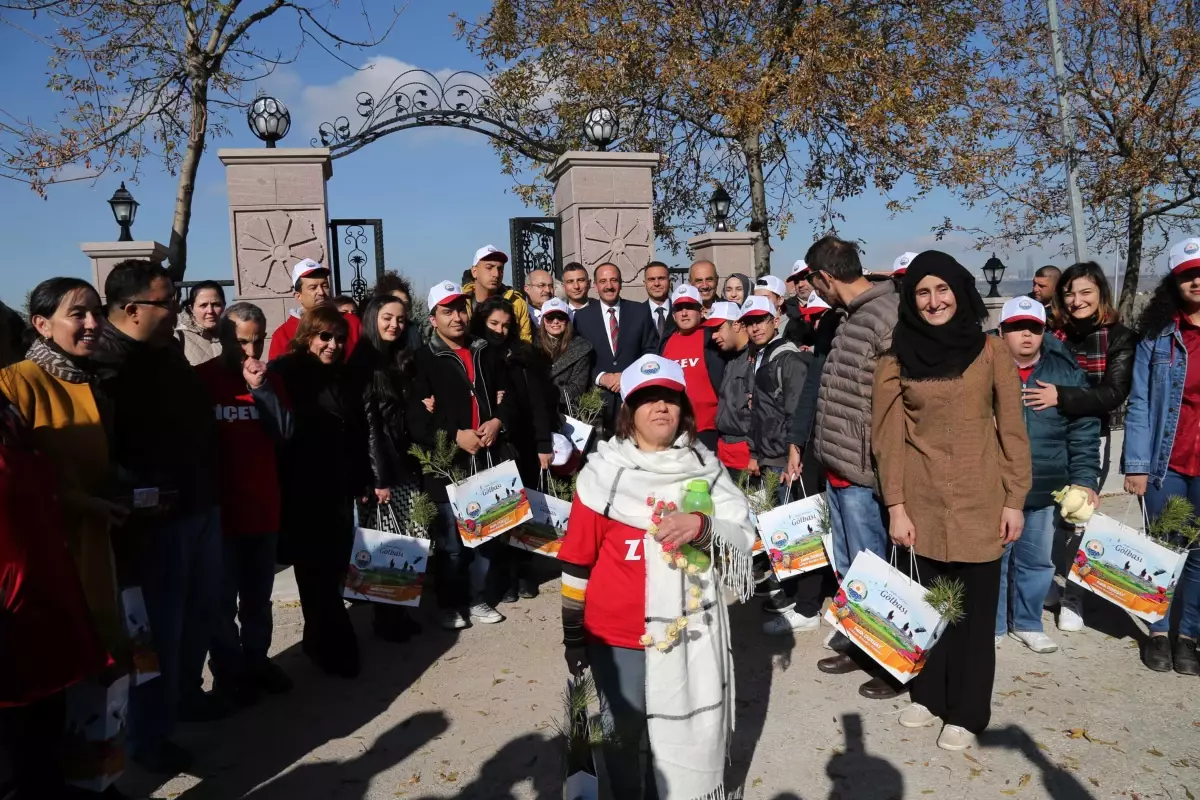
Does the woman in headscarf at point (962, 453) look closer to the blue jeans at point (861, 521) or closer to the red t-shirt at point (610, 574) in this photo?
the blue jeans at point (861, 521)

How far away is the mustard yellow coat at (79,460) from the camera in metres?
3.08

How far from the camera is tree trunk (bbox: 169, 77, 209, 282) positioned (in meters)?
13.4

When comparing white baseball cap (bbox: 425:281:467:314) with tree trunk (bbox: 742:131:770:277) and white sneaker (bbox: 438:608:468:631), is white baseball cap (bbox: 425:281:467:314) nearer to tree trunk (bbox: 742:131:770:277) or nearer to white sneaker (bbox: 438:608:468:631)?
white sneaker (bbox: 438:608:468:631)

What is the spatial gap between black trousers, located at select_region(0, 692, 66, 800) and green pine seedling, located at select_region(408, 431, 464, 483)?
98.1 inches

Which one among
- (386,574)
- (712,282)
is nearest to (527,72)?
(712,282)

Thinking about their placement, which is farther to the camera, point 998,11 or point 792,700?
point 998,11

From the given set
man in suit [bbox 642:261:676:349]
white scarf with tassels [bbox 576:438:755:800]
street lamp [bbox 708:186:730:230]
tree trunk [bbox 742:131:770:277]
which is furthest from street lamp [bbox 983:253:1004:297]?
white scarf with tassels [bbox 576:438:755:800]

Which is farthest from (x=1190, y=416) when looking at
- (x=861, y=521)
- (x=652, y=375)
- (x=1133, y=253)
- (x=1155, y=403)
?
(x=1133, y=253)

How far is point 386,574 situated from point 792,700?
232 centimetres

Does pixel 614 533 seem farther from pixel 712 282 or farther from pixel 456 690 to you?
pixel 712 282

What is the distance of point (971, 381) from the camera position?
381 centimetres

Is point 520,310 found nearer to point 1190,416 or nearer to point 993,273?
point 1190,416

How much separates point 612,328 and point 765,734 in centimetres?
418

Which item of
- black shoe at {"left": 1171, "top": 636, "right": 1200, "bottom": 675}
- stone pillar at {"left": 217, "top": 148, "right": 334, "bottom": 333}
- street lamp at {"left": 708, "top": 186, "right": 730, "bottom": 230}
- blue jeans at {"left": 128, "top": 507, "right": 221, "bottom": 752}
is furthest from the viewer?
street lamp at {"left": 708, "top": 186, "right": 730, "bottom": 230}
